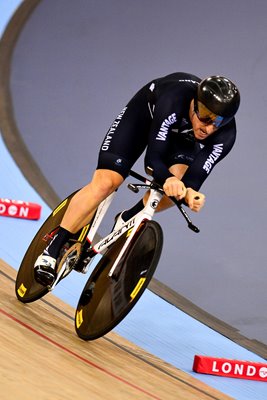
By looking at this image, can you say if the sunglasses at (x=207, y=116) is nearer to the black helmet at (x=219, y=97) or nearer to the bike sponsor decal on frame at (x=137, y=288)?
the black helmet at (x=219, y=97)

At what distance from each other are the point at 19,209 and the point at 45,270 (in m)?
2.09

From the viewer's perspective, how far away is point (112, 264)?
4.00 meters

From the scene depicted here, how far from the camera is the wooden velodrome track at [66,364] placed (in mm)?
2957

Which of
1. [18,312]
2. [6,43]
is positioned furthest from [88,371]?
[6,43]

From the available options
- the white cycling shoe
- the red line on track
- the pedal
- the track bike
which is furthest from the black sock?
the red line on track

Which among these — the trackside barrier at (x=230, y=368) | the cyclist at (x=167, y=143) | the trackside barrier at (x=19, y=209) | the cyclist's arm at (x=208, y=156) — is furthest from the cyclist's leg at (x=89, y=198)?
the trackside barrier at (x=19, y=209)

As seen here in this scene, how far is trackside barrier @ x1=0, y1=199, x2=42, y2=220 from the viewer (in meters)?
6.10

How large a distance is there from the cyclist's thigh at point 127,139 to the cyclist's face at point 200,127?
37 centimetres

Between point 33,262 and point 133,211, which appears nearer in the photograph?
point 133,211

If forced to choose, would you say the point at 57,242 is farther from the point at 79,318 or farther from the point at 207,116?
the point at 207,116

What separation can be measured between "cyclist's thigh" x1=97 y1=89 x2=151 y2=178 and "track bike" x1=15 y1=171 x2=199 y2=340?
9 centimetres

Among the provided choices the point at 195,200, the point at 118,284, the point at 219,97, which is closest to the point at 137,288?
the point at 118,284

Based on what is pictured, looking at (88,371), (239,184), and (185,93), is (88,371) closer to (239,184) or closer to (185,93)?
(185,93)

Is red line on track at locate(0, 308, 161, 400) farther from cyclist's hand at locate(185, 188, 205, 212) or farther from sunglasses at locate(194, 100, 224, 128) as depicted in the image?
sunglasses at locate(194, 100, 224, 128)
